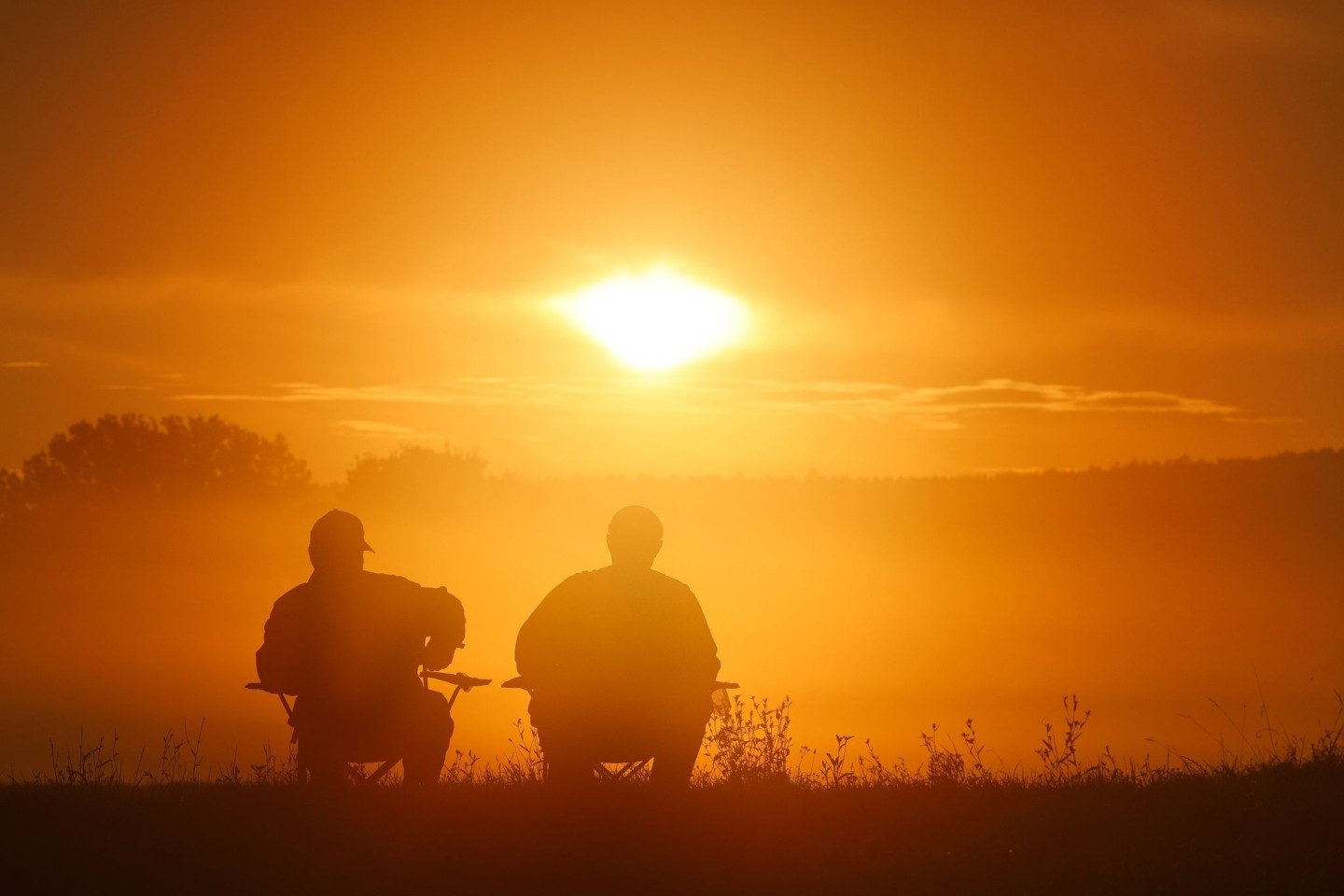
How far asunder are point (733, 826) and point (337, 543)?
321cm

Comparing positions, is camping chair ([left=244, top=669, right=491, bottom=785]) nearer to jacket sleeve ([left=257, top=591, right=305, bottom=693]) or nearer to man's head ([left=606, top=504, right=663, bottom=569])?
jacket sleeve ([left=257, top=591, right=305, bottom=693])

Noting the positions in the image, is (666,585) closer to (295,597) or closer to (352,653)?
(352,653)

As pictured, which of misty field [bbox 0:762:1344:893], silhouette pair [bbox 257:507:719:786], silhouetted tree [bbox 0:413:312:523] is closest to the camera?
misty field [bbox 0:762:1344:893]

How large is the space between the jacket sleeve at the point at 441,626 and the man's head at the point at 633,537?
1333 millimetres

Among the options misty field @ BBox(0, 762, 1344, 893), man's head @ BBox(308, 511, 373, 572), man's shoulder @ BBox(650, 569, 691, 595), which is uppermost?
man's head @ BBox(308, 511, 373, 572)

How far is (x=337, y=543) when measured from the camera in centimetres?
997

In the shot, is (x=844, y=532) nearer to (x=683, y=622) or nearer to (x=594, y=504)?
(x=594, y=504)

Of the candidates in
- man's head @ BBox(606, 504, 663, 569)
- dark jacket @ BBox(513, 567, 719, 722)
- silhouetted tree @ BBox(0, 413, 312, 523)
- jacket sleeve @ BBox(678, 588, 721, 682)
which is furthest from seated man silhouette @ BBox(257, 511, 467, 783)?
silhouetted tree @ BBox(0, 413, 312, 523)

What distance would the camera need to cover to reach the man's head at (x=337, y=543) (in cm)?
994

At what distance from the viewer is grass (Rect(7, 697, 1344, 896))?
7863 millimetres

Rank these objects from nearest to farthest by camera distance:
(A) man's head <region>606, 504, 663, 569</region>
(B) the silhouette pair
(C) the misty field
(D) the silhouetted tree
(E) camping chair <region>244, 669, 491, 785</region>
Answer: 1. (C) the misty field
2. (A) man's head <region>606, 504, 663, 569</region>
3. (B) the silhouette pair
4. (E) camping chair <region>244, 669, 491, 785</region>
5. (D) the silhouetted tree

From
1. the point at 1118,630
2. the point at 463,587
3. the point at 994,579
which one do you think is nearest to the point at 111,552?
the point at 463,587

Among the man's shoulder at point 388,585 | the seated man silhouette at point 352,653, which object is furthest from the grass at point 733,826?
the man's shoulder at point 388,585

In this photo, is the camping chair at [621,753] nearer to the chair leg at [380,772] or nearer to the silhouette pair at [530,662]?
the silhouette pair at [530,662]
